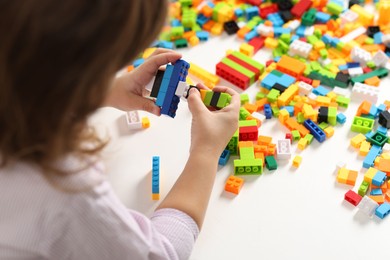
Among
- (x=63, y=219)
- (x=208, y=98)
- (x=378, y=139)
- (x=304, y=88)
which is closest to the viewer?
(x=63, y=219)

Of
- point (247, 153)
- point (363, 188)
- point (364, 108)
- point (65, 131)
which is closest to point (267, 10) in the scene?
point (364, 108)

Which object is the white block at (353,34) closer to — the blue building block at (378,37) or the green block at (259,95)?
the blue building block at (378,37)

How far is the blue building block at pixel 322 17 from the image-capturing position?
1.38 meters

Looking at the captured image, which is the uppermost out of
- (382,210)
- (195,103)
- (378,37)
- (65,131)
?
(65,131)

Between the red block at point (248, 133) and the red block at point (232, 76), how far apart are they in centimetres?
17

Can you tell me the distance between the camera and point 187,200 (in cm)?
81

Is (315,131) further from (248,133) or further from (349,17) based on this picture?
(349,17)

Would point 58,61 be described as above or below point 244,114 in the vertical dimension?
above

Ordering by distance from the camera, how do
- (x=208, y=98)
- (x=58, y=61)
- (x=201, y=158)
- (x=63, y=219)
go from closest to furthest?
(x=58, y=61) → (x=63, y=219) → (x=201, y=158) → (x=208, y=98)

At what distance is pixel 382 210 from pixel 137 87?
0.56 meters

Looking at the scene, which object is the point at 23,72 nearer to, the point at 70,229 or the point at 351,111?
the point at 70,229

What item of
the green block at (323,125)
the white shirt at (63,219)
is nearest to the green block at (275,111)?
the green block at (323,125)

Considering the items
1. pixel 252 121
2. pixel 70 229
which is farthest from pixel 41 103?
pixel 252 121

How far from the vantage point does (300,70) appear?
1.22 metres
